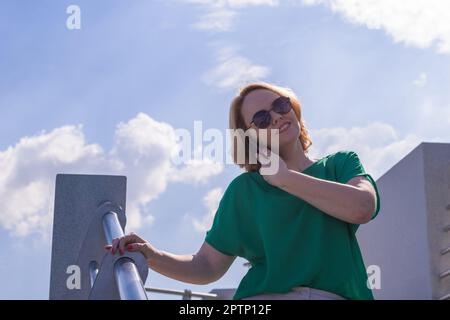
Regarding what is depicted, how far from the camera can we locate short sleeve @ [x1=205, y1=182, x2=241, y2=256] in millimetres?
2467

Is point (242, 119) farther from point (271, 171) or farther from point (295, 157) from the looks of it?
point (271, 171)

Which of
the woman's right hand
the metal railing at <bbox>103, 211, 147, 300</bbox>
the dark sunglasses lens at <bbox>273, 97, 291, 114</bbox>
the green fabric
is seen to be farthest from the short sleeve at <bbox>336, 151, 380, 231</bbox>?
the metal railing at <bbox>103, 211, 147, 300</bbox>

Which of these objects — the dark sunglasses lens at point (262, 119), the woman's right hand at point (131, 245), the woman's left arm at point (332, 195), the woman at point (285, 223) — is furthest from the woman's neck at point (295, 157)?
the woman's right hand at point (131, 245)

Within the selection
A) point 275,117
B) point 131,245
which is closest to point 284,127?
point 275,117

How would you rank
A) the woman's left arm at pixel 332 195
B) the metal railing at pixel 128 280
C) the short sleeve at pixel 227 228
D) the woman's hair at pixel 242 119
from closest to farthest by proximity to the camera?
the metal railing at pixel 128 280 → the woman's left arm at pixel 332 195 → the short sleeve at pixel 227 228 → the woman's hair at pixel 242 119

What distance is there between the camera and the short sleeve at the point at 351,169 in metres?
2.29

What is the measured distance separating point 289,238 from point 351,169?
317 mm

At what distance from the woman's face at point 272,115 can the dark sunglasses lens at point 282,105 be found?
13 mm

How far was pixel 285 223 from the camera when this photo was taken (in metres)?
2.30

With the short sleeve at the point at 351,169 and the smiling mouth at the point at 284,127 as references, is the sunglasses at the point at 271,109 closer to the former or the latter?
the smiling mouth at the point at 284,127
